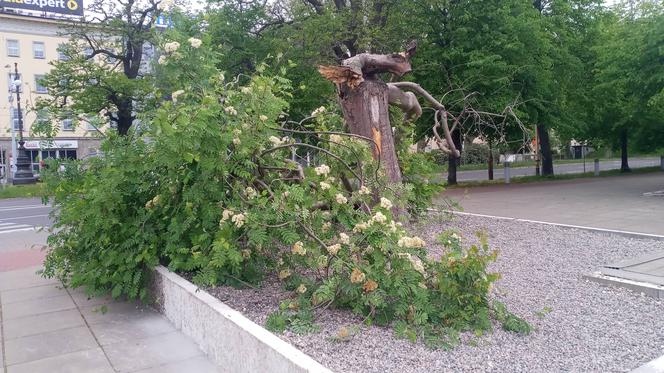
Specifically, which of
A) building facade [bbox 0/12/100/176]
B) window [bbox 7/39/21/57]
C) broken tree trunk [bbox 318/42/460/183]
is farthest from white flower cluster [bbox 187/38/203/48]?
window [bbox 7/39/21/57]

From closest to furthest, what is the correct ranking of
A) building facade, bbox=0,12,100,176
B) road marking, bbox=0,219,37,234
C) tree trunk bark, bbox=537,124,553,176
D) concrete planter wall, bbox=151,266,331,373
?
1. concrete planter wall, bbox=151,266,331,373
2. road marking, bbox=0,219,37,234
3. tree trunk bark, bbox=537,124,553,176
4. building facade, bbox=0,12,100,176

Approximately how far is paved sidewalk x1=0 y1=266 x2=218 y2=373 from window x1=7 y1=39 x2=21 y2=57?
154 feet

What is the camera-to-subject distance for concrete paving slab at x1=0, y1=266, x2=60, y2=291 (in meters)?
7.13

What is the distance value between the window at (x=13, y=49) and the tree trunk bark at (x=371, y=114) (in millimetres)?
47657

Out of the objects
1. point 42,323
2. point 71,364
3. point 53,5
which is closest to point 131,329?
point 71,364

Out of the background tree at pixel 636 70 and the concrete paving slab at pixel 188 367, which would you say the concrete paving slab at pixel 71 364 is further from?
the background tree at pixel 636 70

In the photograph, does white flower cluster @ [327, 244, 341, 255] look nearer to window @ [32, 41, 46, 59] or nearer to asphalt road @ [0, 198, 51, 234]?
asphalt road @ [0, 198, 51, 234]

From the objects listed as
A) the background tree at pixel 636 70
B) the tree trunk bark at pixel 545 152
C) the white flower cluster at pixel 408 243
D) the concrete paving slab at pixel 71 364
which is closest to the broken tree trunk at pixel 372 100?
the white flower cluster at pixel 408 243

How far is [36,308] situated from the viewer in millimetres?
5977

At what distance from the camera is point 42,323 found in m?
Result: 5.43

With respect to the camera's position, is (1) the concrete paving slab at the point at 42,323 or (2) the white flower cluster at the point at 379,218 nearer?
(2) the white flower cluster at the point at 379,218

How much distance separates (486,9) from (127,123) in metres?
17.3

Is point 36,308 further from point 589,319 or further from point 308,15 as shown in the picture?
point 308,15

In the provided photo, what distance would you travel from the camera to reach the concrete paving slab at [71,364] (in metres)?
4.23
